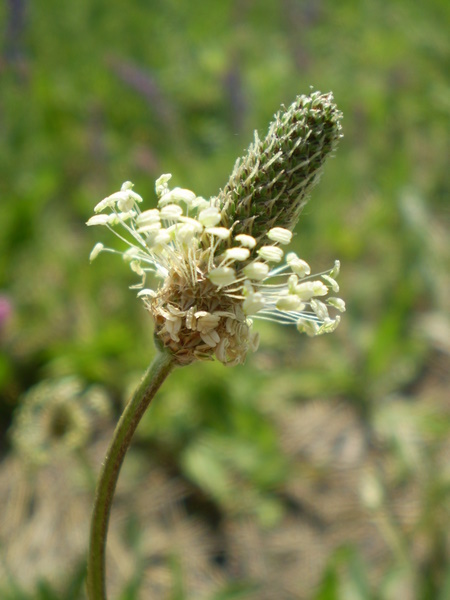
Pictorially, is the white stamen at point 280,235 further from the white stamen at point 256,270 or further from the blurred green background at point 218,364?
the blurred green background at point 218,364

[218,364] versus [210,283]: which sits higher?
[218,364]

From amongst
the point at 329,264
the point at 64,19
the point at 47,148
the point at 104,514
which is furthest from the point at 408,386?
the point at 64,19

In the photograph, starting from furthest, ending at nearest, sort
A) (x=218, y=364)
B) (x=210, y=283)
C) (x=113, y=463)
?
1. (x=218, y=364)
2. (x=210, y=283)
3. (x=113, y=463)

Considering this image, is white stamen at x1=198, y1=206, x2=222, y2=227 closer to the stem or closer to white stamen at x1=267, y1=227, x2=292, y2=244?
white stamen at x1=267, y1=227, x2=292, y2=244

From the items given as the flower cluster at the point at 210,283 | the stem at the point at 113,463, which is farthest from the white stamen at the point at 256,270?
the stem at the point at 113,463

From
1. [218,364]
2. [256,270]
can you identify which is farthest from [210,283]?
[218,364]

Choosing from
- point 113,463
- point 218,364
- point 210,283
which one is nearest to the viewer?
point 113,463

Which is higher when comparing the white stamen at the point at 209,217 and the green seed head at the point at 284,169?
the green seed head at the point at 284,169

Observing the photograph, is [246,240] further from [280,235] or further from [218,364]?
[218,364]
